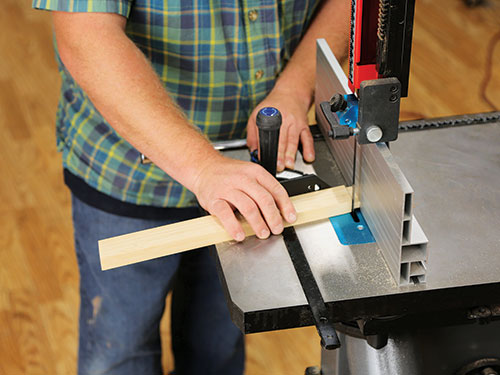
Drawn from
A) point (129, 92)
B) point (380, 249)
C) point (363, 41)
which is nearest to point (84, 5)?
point (129, 92)

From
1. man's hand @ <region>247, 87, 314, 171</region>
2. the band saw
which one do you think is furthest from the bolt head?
man's hand @ <region>247, 87, 314, 171</region>

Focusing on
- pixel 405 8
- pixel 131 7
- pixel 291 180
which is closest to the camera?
pixel 405 8

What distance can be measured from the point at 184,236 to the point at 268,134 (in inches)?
7.9

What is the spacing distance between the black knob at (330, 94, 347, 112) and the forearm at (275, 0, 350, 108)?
0.42 metres

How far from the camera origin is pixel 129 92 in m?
1.26

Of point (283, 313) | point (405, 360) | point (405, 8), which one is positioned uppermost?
point (405, 8)

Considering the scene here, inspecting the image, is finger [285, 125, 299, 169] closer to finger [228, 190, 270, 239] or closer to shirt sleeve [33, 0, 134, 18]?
finger [228, 190, 270, 239]

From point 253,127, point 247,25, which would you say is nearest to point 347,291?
point 253,127

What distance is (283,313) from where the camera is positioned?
37.9 inches

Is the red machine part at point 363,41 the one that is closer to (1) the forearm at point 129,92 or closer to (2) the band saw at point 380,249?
(2) the band saw at point 380,249

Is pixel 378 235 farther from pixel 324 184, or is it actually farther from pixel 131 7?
pixel 131 7

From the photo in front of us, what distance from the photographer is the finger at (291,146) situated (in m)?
1.27

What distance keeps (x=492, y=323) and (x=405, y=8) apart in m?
0.51

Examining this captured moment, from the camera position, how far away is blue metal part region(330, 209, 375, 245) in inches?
42.5
